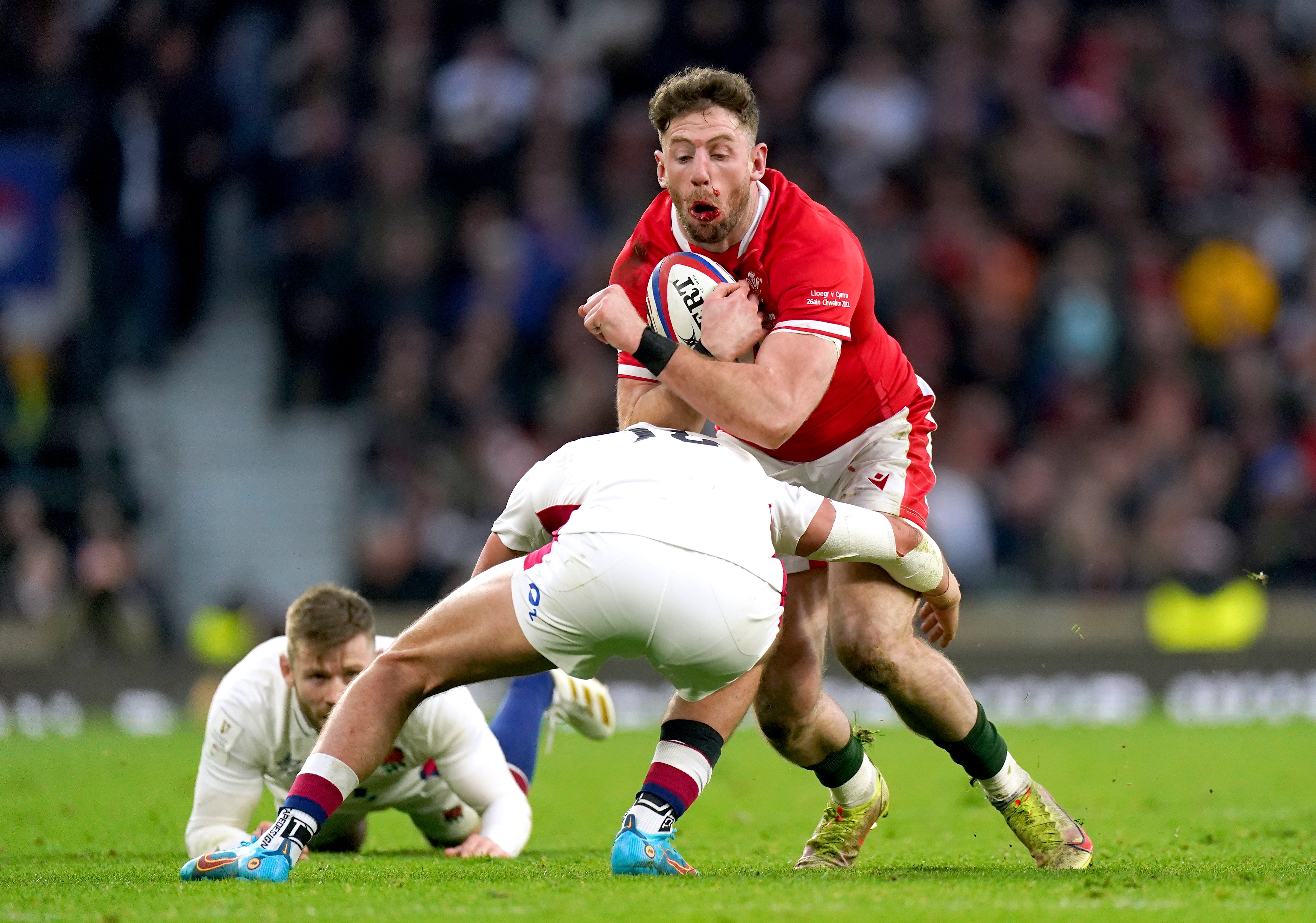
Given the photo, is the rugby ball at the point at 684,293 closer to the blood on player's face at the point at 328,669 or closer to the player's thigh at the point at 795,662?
the player's thigh at the point at 795,662

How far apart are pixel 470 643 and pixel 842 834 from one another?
1796mm

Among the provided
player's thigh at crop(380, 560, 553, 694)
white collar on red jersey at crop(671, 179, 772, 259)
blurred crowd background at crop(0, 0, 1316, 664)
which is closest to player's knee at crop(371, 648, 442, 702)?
player's thigh at crop(380, 560, 553, 694)

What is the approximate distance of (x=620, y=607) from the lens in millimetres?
4684

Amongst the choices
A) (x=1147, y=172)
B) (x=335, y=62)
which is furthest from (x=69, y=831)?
(x=1147, y=172)

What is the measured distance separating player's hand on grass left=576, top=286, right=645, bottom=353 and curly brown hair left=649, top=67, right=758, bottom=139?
0.54 meters

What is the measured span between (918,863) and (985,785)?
1.15 feet

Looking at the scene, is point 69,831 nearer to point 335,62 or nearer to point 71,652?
point 71,652

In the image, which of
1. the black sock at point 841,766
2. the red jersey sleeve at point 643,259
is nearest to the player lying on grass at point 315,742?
the black sock at point 841,766

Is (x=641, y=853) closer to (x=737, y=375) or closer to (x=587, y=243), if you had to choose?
(x=737, y=375)

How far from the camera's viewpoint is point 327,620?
5906 mm

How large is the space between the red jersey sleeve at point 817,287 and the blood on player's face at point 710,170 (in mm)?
222

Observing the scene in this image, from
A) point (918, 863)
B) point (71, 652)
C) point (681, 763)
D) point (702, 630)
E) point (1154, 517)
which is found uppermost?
point (702, 630)

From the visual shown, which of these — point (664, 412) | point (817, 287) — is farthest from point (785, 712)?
point (817, 287)

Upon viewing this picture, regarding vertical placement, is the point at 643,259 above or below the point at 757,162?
below
